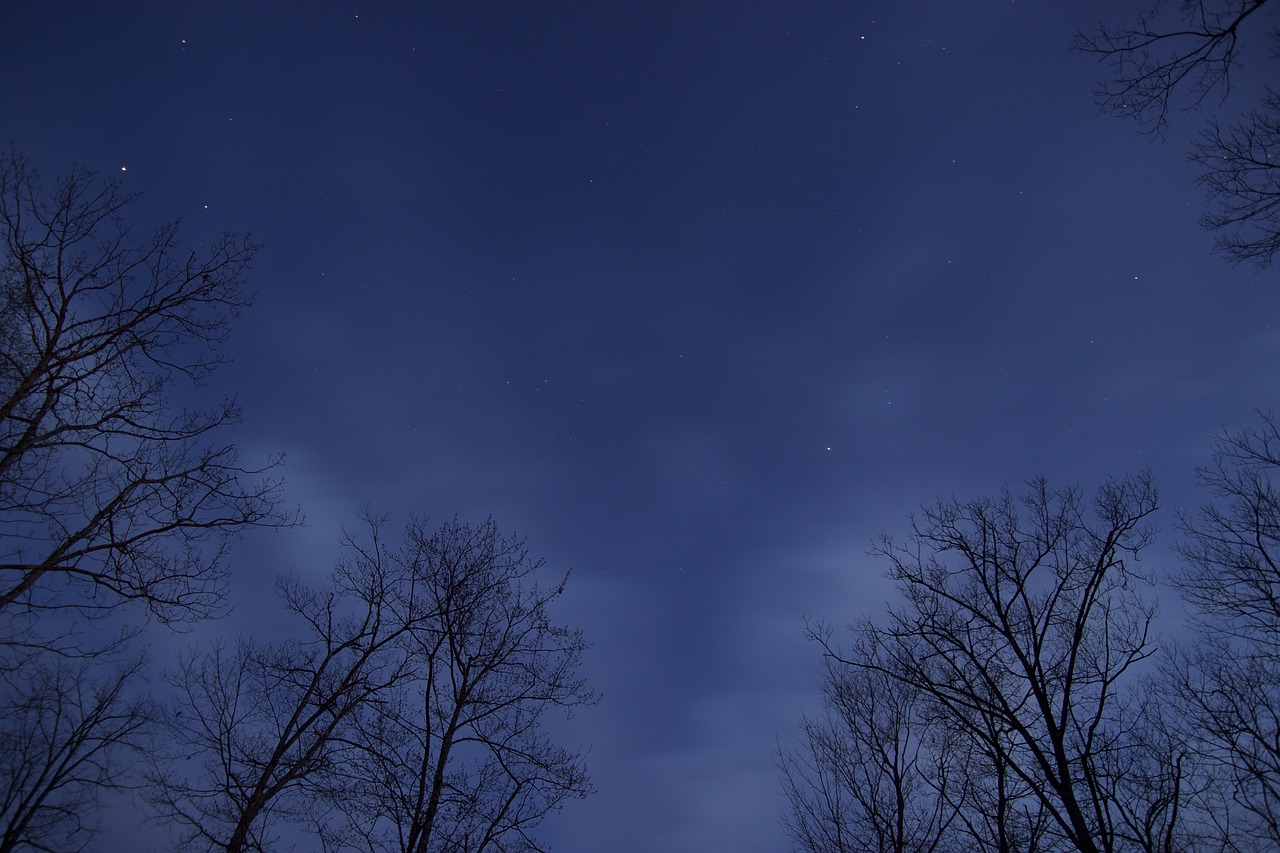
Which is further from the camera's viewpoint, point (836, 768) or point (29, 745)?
point (29, 745)

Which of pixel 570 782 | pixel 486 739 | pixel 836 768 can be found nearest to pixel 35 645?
pixel 486 739

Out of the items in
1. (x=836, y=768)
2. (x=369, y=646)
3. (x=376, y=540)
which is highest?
(x=376, y=540)

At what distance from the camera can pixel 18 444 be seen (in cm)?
618

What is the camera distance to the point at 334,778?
11.5m

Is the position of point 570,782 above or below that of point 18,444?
below

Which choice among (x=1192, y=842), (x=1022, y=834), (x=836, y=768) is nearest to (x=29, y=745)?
(x=836, y=768)

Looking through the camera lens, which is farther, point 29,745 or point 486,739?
point 29,745

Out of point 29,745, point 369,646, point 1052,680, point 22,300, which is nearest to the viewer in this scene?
point 22,300

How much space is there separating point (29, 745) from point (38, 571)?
51.0ft

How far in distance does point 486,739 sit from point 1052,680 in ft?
33.3

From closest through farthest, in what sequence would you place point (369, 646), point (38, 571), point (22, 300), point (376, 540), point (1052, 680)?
point (38, 571) → point (22, 300) → point (1052, 680) → point (369, 646) → point (376, 540)

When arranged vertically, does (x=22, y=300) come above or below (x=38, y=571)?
above

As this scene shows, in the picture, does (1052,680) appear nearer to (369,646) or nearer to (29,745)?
(369,646)

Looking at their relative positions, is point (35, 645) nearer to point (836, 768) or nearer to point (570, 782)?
point (570, 782)
